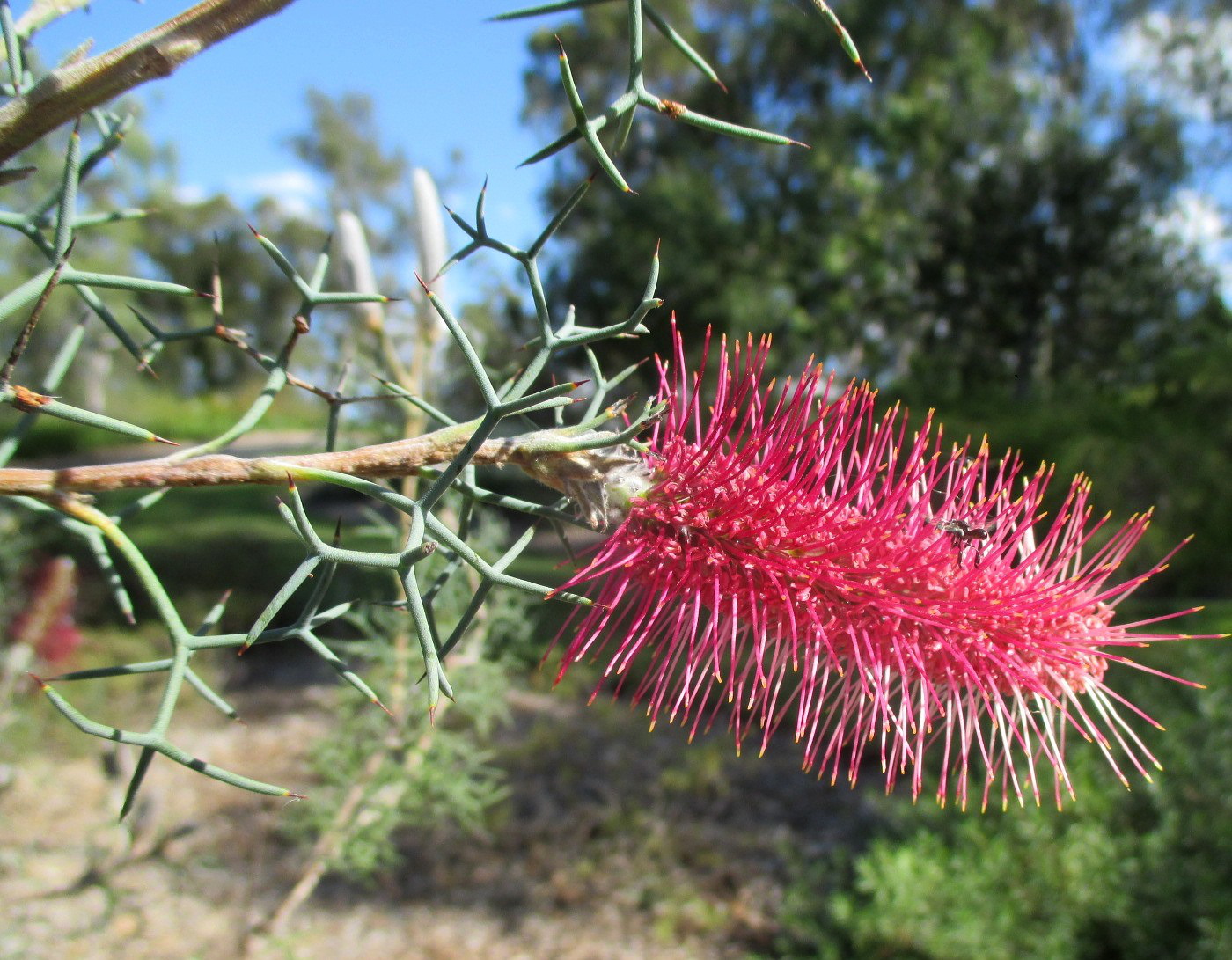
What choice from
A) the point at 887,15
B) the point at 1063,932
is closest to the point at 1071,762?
the point at 1063,932

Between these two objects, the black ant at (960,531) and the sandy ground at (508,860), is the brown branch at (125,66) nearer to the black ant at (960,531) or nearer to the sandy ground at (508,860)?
the black ant at (960,531)

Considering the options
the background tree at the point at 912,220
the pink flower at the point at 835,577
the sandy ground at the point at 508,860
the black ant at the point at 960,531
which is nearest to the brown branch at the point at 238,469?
the pink flower at the point at 835,577

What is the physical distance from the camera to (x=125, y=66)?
0.44 metres

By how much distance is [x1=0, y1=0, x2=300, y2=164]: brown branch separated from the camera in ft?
1.44

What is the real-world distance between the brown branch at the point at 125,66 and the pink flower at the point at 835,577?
13.0 inches

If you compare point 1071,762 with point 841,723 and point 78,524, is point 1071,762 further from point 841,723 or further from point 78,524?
point 78,524

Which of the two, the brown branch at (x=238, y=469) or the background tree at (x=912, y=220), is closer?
the brown branch at (x=238, y=469)

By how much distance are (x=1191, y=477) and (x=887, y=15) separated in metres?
5.17

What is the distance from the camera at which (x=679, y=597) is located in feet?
2.17

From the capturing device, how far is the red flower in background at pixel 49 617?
7.91 ft

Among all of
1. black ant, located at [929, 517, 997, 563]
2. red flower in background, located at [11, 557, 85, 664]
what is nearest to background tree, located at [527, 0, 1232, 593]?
red flower in background, located at [11, 557, 85, 664]

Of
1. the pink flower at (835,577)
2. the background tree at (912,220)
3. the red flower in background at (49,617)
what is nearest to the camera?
the pink flower at (835,577)

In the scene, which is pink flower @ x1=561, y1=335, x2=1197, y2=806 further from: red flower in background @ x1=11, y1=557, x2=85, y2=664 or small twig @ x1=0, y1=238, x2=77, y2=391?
red flower in background @ x1=11, y1=557, x2=85, y2=664

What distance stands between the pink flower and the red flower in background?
2313 millimetres
